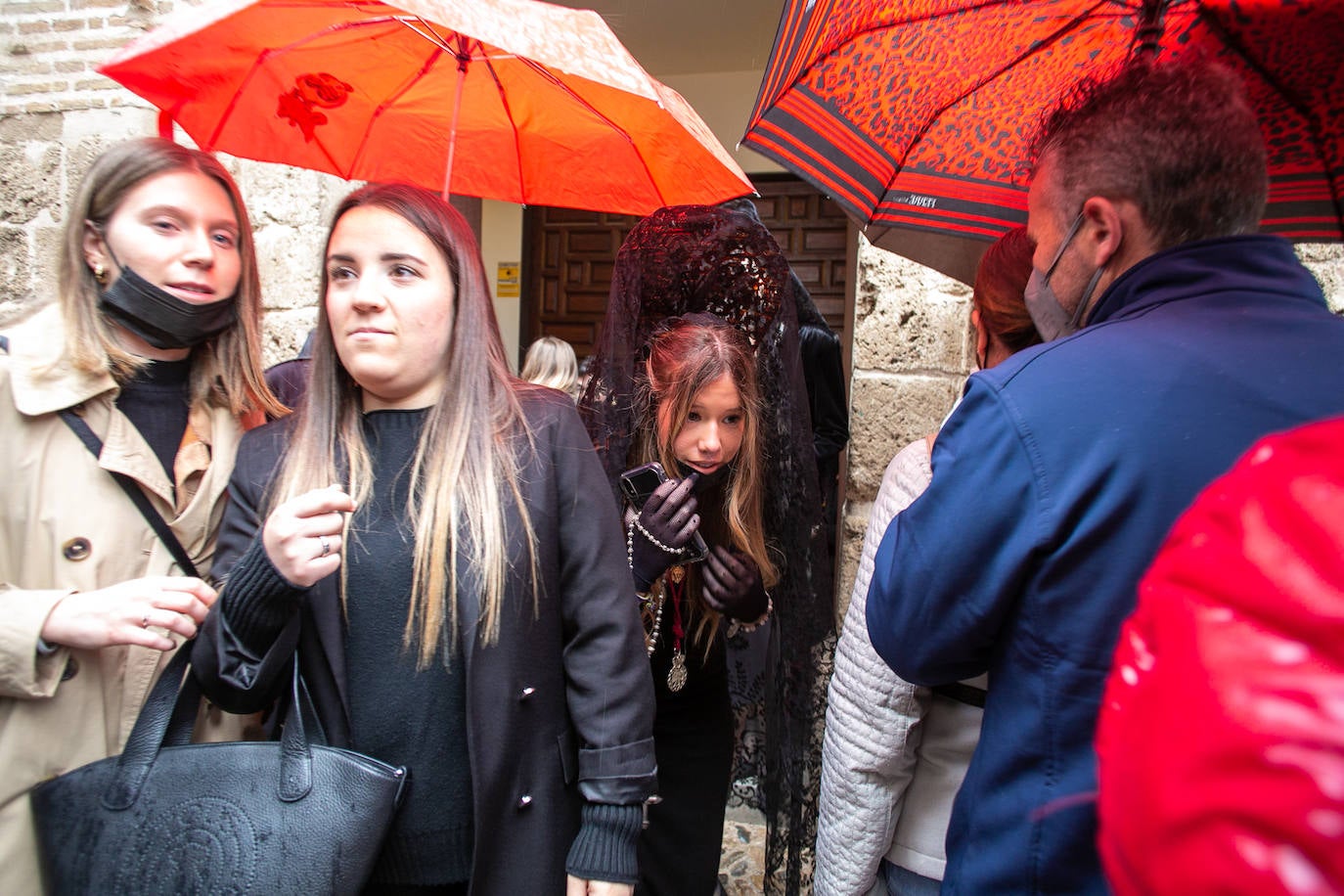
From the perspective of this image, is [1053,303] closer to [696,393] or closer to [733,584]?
[696,393]

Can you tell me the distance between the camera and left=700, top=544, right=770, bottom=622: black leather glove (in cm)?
203

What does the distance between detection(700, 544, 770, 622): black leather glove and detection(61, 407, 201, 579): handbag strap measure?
114 centimetres

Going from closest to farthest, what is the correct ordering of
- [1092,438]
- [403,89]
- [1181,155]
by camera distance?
[1092,438]
[1181,155]
[403,89]

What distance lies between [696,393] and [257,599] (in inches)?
44.0

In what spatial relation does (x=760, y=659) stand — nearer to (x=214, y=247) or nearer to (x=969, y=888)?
(x=969, y=888)

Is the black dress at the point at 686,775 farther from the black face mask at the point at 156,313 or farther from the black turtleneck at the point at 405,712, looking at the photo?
the black face mask at the point at 156,313

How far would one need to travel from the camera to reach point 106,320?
1.58 meters

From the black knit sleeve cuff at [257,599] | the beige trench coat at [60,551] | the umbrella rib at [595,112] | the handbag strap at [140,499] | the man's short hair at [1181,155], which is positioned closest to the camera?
the man's short hair at [1181,155]

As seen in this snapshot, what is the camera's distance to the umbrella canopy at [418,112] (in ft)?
5.83

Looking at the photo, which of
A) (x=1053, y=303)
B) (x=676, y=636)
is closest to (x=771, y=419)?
(x=676, y=636)

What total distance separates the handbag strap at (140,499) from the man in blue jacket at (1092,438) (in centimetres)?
130

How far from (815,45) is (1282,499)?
61.0 inches

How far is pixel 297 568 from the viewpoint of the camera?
126 centimetres

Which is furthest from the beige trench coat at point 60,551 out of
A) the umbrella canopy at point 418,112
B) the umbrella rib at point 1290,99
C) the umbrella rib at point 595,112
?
the umbrella rib at point 1290,99
